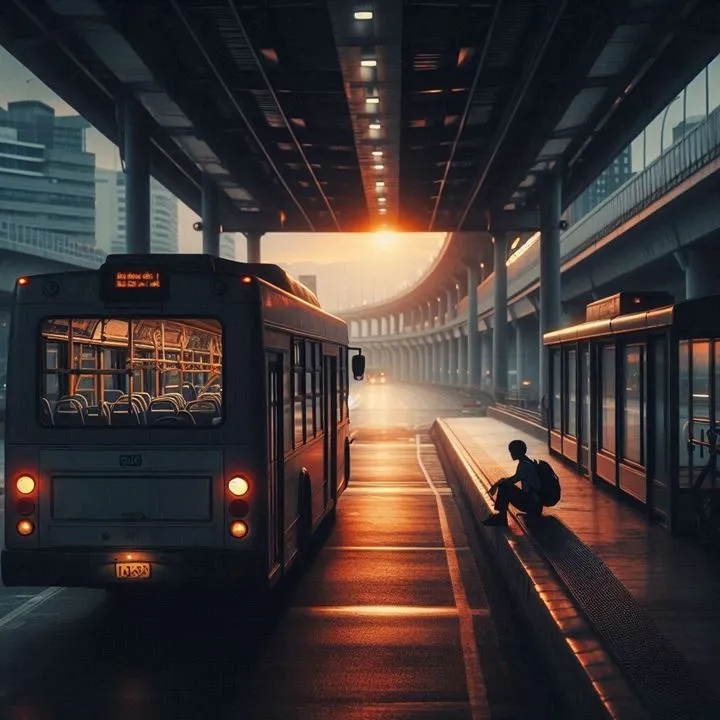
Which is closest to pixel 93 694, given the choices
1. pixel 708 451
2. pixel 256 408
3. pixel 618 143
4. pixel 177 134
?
pixel 256 408

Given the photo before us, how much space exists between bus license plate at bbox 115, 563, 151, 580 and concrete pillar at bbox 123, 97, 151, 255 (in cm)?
1943

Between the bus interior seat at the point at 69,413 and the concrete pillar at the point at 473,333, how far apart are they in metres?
82.2

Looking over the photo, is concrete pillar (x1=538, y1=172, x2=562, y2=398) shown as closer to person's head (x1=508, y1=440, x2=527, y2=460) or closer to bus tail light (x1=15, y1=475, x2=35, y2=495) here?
person's head (x1=508, y1=440, x2=527, y2=460)

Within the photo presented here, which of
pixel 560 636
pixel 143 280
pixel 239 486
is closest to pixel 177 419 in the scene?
pixel 239 486

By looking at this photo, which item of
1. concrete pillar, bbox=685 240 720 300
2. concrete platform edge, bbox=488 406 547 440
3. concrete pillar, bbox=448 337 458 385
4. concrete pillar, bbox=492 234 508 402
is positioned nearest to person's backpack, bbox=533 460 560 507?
concrete platform edge, bbox=488 406 547 440

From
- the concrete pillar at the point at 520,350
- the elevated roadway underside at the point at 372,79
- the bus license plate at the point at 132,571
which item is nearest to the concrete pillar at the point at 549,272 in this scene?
the elevated roadway underside at the point at 372,79

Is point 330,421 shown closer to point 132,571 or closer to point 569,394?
point 132,571

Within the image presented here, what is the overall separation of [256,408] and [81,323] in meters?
1.73

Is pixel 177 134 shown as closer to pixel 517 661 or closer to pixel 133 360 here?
pixel 133 360

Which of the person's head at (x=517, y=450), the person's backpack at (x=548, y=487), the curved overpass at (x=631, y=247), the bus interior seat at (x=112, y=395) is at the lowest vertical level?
the person's backpack at (x=548, y=487)

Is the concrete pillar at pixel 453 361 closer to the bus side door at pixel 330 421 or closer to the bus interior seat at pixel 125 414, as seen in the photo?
the bus side door at pixel 330 421

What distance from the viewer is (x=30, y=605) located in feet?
34.1

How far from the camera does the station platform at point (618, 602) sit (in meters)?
6.23

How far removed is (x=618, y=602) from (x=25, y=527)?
202 inches
